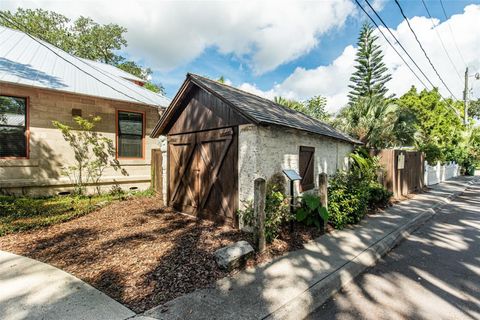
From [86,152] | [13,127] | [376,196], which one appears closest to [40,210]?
[86,152]

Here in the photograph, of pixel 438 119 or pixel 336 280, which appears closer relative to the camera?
pixel 336 280

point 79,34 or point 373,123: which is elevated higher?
point 79,34

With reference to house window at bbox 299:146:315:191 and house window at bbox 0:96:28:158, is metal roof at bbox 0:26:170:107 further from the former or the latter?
house window at bbox 299:146:315:191

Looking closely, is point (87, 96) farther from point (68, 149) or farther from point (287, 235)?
point (287, 235)

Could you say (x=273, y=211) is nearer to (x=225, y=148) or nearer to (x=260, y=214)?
(x=260, y=214)

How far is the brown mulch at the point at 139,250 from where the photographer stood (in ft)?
10.8

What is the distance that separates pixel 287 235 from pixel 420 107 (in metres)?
32.0

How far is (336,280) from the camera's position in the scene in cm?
350

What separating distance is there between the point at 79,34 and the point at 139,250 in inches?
1053

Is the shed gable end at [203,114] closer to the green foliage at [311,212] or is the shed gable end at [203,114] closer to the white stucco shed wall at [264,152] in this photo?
the white stucco shed wall at [264,152]

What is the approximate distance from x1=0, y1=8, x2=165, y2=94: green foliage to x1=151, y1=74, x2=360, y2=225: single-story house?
19.0m

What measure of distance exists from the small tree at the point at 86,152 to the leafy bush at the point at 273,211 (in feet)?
21.7

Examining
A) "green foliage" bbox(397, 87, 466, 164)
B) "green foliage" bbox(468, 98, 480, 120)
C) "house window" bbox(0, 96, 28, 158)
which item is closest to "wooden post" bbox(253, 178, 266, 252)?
"house window" bbox(0, 96, 28, 158)

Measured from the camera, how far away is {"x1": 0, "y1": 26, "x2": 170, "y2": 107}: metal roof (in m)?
7.62
